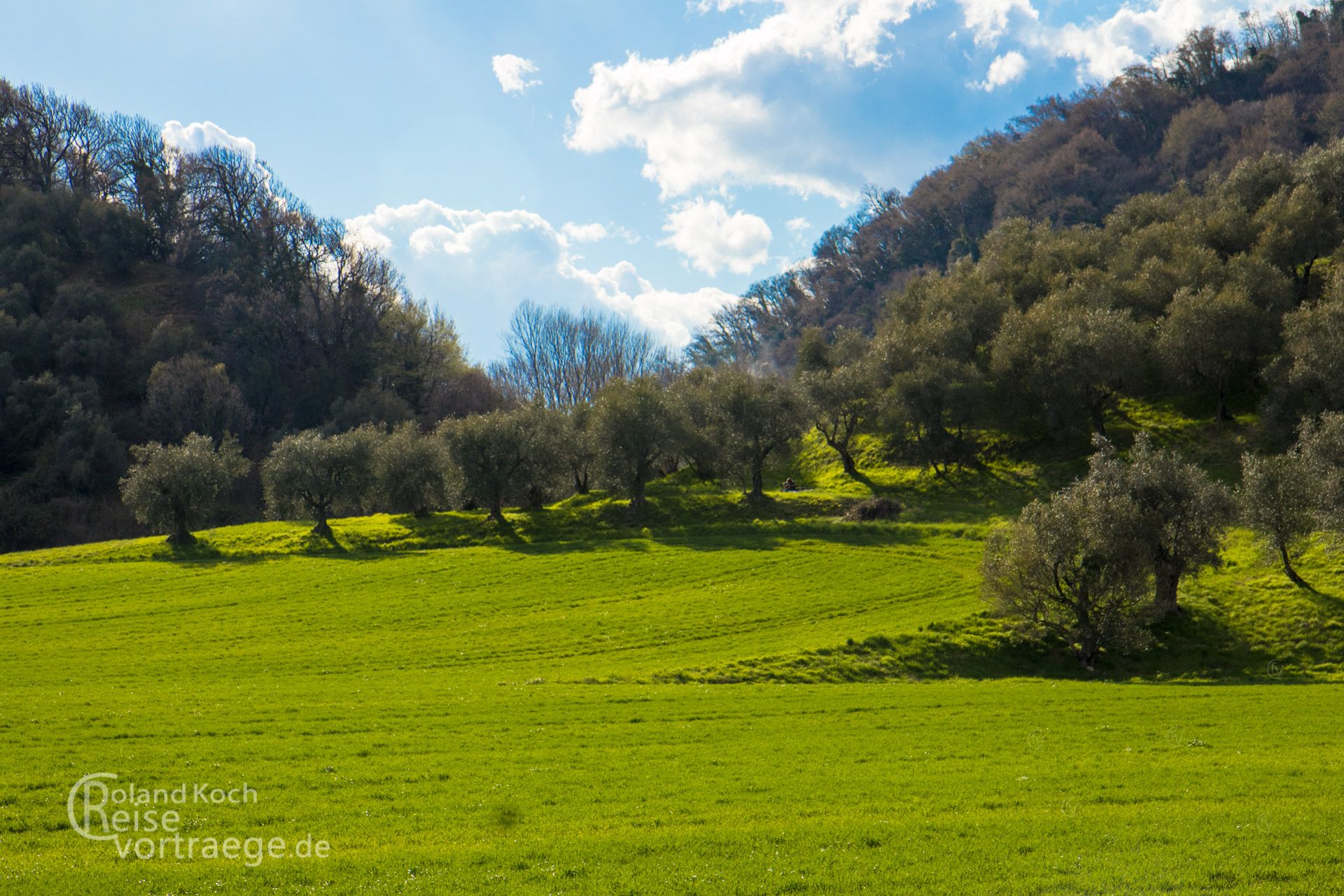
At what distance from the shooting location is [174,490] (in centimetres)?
6231

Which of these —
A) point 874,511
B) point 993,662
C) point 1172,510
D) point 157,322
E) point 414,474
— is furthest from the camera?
point 157,322

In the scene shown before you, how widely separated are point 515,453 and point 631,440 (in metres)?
10.4

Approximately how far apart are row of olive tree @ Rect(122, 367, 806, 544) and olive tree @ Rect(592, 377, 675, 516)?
0.28 ft

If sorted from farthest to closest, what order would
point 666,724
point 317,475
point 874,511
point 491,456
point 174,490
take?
point 491,456 < point 317,475 < point 874,511 < point 174,490 < point 666,724

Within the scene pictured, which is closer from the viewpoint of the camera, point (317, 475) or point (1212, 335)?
point (1212, 335)

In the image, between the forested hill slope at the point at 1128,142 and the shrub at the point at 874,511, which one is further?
the forested hill slope at the point at 1128,142

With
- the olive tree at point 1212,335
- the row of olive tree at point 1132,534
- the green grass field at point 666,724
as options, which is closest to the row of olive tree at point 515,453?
the green grass field at point 666,724

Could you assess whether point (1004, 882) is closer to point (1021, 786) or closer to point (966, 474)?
point (1021, 786)

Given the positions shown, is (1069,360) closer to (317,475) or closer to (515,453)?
(515,453)

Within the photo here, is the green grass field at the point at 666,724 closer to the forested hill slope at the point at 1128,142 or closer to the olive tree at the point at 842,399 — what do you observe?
the olive tree at the point at 842,399

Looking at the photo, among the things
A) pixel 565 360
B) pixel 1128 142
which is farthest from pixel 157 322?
pixel 1128 142

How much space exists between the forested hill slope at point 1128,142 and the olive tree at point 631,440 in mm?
92350

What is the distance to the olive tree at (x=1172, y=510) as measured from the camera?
128 ft

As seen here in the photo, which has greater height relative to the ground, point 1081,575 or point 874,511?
point 874,511
